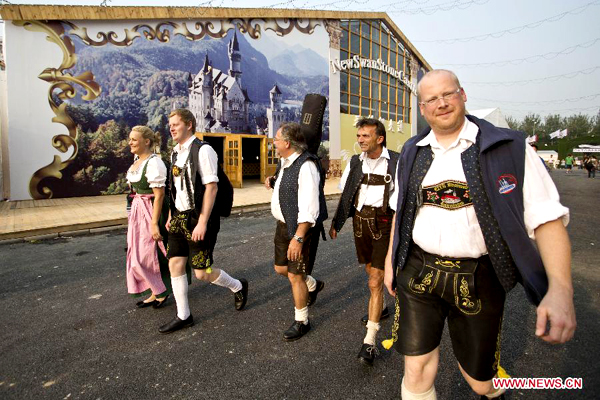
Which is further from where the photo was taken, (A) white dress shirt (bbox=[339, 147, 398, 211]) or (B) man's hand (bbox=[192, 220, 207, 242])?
(B) man's hand (bbox=[192, 220, 207, 242])

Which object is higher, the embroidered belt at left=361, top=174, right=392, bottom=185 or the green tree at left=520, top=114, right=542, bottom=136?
the green tree at left=520, top=114, right=542, bottom=136

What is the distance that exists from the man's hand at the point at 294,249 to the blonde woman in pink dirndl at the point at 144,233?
1.43 m

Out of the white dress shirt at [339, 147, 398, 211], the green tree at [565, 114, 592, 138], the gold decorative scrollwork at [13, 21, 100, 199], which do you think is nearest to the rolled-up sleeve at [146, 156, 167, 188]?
the white dress shirt at [339, 147, 398, 211]

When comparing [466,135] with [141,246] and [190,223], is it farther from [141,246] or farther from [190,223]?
[141,246]

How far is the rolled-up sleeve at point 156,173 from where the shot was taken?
11.4 ft

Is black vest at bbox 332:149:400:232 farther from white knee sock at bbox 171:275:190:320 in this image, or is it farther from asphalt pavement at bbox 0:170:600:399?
white knee sock at bbox 171:275:190:320

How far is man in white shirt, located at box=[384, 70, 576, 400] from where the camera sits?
148 cm

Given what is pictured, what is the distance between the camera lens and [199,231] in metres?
3.15

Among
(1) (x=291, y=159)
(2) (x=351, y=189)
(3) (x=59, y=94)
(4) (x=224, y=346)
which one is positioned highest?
(3) (x=59, y=94)

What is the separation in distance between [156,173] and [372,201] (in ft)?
6.78

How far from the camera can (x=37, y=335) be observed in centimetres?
325

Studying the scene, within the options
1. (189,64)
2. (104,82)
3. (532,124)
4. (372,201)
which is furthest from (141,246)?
(532,124)

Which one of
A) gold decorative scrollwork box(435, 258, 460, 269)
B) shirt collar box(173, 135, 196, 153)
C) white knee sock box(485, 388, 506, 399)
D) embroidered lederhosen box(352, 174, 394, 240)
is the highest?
shirt collar box(173, 135, 196, 153)

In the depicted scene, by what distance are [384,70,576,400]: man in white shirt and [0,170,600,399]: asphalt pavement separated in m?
0.84
